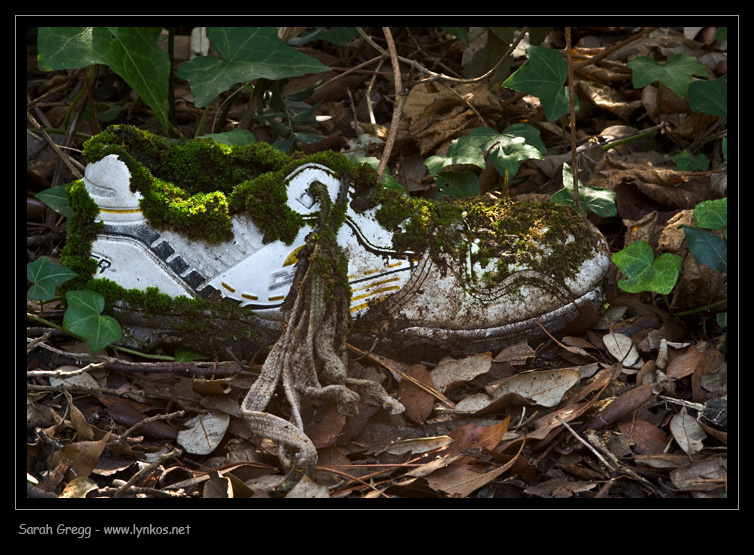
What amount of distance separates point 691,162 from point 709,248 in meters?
1.08

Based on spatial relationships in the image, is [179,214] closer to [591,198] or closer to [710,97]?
[591,198]

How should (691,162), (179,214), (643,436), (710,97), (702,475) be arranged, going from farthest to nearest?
1. (691,162)
2. (710,97)
3. (179,214)
4. (643,436)
5. (702,475)

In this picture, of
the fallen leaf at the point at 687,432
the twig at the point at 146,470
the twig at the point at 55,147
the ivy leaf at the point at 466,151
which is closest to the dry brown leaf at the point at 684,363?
the fallen leaf at the point at 687,432

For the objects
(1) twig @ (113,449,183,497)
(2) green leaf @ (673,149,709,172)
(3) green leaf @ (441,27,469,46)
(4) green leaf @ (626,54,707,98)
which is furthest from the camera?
(3) green leaf @ (441,27,469,46)

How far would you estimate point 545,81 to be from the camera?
2.62 metres

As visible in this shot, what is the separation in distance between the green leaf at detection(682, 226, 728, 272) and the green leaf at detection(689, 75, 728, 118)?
0.98m

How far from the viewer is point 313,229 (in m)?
2.07

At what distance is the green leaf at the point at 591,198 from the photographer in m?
2.40

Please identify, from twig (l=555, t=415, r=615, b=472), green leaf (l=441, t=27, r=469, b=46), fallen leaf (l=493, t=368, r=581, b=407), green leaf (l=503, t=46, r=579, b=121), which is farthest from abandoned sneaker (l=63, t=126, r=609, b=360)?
green leaf (l=441, t=27, r=469, b=46)

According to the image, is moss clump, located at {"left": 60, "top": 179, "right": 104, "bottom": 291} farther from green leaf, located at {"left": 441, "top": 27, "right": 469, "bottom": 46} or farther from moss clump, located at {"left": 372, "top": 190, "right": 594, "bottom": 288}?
green leaf, located at {"left": 441, "top": 27, "right": 469, "bottom": 46}

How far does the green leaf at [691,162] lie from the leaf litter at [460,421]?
0.51 metres

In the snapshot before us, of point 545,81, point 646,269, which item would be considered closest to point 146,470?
point 646,269

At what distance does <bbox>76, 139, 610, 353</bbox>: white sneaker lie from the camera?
2.04 m

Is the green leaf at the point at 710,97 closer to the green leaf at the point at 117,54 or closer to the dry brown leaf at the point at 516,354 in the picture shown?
the dry brown leaf at the point at 516,354
